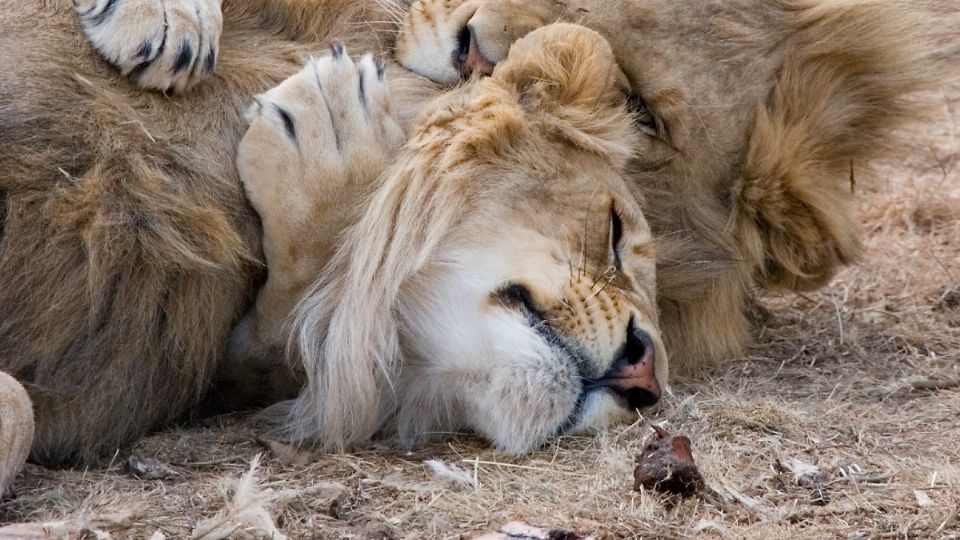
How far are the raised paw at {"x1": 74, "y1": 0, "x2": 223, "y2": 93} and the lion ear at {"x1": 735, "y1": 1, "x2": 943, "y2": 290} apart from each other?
4.12 feet

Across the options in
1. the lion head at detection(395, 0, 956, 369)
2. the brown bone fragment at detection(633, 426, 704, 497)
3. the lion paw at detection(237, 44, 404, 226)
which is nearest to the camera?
the brown bone fragment at detection(633, 426, 704, 497)

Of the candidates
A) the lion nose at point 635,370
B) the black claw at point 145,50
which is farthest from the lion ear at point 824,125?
the black claw at point 145,50

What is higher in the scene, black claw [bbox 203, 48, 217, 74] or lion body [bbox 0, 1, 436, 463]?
black claw [bbox 203, 48, 217, 74]

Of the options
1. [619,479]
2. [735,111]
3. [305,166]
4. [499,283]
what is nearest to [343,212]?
[305,166]

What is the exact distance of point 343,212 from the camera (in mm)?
2777

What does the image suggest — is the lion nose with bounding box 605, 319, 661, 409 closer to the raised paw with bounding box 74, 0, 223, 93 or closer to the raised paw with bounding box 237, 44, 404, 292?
the raised paw with bounding box 237, 44, 404, 292

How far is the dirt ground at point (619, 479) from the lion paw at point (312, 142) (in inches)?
19.5

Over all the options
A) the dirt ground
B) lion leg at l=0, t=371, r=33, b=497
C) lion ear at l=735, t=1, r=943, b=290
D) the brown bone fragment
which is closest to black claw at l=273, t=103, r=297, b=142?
the dirt ground

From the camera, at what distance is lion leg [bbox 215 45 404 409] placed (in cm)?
273

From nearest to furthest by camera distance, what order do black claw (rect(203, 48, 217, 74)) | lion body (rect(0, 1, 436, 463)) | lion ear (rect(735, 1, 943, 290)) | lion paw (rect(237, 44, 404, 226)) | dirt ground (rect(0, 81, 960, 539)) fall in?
1. dirt ground (rect(0, 81, 960, 539))
2. lion body (rect(0, 1, 436, 463))
3. lion paw (rect(237, 44, 404, 226))
4. black claw (rect(203, 48, 217, 74))
5. lion ear (rect(735, 1, 943, 290))

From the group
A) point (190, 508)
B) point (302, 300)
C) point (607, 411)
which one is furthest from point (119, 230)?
point (607, 411)

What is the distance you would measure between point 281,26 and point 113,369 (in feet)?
3.01

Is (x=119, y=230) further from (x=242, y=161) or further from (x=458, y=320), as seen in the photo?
(x=458, y=320)

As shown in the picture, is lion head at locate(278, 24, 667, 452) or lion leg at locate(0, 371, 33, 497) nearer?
lion leg at locate(0, 371, 33, 497)
